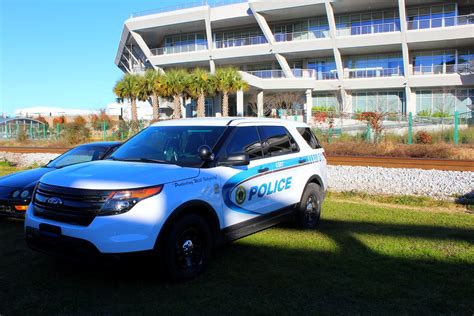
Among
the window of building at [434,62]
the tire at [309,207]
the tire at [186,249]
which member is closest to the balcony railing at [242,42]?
the window of building at [434,62]

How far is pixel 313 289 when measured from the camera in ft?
14.8

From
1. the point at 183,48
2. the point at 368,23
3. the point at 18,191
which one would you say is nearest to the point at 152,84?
the point at 183,48

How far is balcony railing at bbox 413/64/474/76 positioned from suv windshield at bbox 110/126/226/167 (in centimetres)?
3946

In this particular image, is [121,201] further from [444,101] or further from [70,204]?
[444,101]

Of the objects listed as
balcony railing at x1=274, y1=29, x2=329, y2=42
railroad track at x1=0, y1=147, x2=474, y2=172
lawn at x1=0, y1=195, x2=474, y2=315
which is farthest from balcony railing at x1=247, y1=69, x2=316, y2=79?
lawn at x1=0, y1=195, x2=474, y2=315

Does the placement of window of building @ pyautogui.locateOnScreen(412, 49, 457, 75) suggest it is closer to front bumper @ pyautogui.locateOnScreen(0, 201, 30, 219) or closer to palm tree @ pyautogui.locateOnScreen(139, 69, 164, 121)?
palm tree @ pyautogui.locateOnScreen(139, 69, 164, 121)

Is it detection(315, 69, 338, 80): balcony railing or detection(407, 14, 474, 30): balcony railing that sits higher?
detection(407, 14, 474, 30): balcony railing

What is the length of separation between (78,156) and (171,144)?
4171 mm

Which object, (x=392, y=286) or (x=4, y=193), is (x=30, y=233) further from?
(x=392, y=286)

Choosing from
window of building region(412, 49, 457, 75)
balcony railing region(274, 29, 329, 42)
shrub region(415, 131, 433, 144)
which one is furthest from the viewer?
balcony railing region(274, 29, 329, 42)

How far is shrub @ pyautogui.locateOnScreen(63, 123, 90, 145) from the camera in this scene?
2902 cm

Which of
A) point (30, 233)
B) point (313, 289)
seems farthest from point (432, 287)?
point (30, 233)

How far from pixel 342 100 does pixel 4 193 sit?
3887 centimetres

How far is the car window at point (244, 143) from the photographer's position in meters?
5.44
